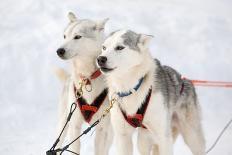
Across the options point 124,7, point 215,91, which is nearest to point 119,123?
point 215,91

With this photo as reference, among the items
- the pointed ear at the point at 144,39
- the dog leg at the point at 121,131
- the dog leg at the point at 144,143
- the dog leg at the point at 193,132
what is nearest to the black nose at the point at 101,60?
the pointed ear at the point at 144,39

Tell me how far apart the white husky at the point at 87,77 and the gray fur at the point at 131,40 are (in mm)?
700

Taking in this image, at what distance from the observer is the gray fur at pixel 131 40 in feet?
18.2

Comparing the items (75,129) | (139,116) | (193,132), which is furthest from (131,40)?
(193,132)

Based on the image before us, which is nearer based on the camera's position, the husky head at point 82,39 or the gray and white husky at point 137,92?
the gray and white husky at point 137,92

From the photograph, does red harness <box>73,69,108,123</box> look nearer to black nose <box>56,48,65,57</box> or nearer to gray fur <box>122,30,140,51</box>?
black nose <box>56,48,65,57</box>

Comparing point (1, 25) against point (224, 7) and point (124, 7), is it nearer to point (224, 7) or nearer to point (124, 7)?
point (124, 7)

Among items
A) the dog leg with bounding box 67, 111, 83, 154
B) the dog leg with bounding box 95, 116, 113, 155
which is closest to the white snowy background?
the dog leg with bounding box 95, 116, 113, 155

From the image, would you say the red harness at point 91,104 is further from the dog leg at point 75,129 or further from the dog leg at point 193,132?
the dog leg at point 193,132

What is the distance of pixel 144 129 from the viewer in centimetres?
591

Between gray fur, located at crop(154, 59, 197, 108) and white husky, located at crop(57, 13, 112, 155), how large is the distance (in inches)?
26.5

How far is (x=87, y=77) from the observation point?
629 centimetres

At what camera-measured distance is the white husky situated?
6.19m

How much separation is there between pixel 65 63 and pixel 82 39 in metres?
5.79
